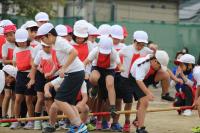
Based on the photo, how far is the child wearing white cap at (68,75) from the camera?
30.1 feet

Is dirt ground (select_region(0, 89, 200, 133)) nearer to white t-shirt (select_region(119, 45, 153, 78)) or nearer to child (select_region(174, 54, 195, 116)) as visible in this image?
child (select_region(174, 54, 195, 116))

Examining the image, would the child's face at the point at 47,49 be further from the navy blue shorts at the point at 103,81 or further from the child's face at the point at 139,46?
the child's face at the point at 139,46

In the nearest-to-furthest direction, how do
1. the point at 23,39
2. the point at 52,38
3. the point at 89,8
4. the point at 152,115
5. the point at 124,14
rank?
the point at 52,38, the point at 23,39, the point at 152,115, the point at 89,8, the point at 124,14

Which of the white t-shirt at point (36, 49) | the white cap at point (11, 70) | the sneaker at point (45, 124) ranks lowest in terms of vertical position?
the sneaker at point (45, 124)

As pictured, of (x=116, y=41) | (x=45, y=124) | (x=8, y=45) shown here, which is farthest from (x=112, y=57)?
(x=8, y=45)

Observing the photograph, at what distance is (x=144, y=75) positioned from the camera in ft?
33.1

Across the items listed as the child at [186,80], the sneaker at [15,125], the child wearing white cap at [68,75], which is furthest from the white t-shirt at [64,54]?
the child at [186,80]

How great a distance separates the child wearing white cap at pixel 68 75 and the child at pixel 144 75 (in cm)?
112

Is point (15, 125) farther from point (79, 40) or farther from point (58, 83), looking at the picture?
point (79, 40)

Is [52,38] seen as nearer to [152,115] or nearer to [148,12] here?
[152,115]

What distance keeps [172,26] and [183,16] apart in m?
14.7

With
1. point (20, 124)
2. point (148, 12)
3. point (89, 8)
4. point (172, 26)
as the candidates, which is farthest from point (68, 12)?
point (20, 124)

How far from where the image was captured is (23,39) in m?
10.6

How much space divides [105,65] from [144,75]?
721mm
